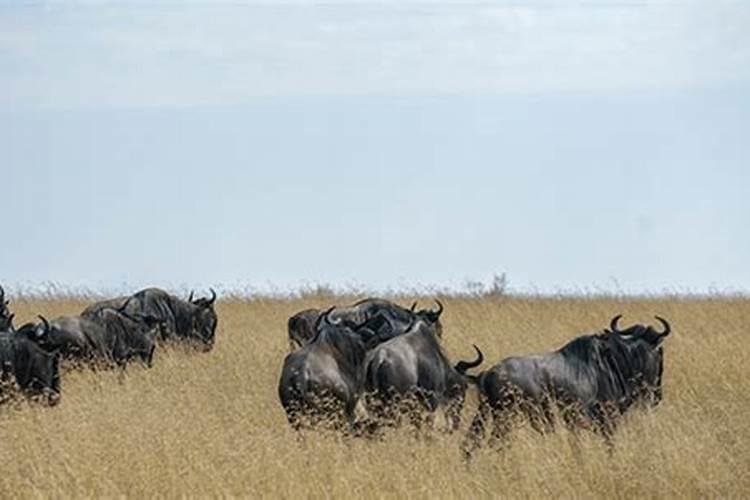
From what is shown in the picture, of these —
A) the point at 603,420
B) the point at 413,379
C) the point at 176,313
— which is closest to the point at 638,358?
the point at 603,420

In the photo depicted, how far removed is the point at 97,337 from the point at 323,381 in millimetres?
6080

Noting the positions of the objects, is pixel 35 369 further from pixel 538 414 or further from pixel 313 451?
pixel 538 414

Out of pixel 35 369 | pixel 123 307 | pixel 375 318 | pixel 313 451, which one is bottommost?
pixel 123 307

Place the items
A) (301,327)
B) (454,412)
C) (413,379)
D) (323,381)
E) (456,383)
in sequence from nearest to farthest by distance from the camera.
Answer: (323,381), (413,379), (454,412), (456,383), (301,327)

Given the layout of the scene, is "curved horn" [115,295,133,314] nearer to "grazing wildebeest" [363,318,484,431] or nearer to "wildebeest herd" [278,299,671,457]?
"wildebeest herd" [278,299,671,457]

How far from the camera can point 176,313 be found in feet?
68.5

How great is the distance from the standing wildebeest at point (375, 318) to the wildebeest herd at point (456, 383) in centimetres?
81

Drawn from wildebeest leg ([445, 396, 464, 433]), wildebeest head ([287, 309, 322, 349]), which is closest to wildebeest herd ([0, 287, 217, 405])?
wildebeest head ([287, 309, 322, 349])

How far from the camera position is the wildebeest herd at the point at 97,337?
44.3 ft

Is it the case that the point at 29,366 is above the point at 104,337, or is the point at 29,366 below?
above

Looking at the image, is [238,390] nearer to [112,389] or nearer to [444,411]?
[112,389]

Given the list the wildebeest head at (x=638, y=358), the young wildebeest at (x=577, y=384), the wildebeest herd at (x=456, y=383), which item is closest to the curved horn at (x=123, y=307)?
the wildebeest herd at (x=456, y=383)

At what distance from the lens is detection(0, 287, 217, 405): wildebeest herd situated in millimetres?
13508

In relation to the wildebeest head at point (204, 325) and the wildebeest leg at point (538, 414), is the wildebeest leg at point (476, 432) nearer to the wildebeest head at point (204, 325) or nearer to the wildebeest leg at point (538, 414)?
the wildebeest leg at point (538, 414)
